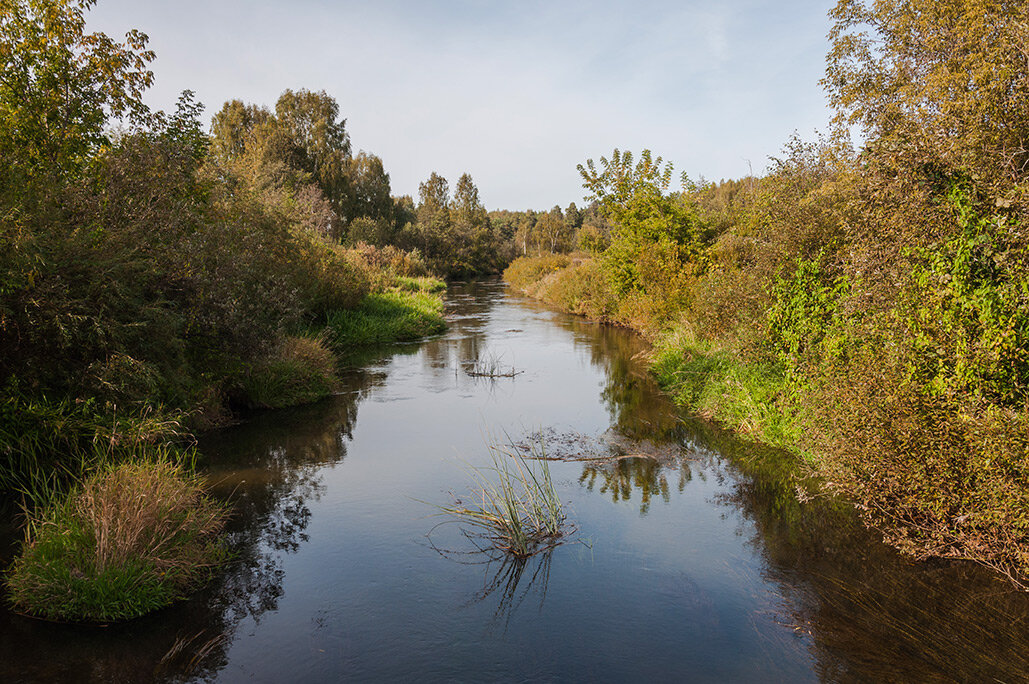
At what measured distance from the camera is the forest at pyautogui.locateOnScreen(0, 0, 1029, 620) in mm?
6523

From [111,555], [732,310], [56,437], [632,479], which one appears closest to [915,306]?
[632,479]

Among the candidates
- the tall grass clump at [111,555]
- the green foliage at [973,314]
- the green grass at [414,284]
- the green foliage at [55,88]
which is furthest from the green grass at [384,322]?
the green foliage at [973,314]

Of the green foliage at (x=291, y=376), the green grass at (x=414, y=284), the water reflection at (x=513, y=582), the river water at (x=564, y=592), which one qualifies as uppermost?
the green grass at (x=414, y=284)

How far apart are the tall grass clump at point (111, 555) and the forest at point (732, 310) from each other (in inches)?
1.2

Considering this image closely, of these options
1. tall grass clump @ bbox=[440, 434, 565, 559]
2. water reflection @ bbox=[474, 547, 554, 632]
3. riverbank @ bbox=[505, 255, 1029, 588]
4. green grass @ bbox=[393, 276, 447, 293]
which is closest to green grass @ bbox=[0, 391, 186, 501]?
tall grass clump @ bbox=[440, 434, 565, 559]

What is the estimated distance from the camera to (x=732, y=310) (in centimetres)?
1445

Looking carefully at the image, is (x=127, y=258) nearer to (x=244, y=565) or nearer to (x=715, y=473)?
(x=244, y=565)

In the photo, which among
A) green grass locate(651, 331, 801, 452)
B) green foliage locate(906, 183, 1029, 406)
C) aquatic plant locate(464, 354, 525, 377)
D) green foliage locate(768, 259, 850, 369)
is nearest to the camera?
green foliage locate(906, 183, 1029, 406)

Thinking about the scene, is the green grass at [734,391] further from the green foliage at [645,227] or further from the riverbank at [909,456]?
the green foliage at [645,227]

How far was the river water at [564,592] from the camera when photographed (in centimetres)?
555

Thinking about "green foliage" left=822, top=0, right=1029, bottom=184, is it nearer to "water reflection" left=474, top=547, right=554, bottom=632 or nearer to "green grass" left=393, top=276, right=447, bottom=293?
"water reflection" left=474, top=547, right=554, bottom=632

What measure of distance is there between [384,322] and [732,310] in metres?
14.9

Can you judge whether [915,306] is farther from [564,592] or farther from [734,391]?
[734,391]

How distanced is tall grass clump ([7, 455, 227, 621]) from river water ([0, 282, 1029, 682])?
192mm
